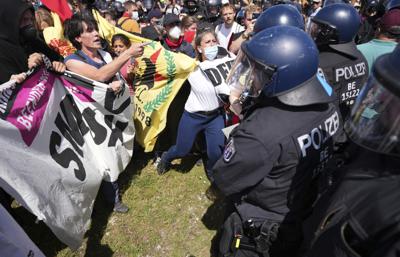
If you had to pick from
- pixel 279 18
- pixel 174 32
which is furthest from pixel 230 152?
pixel 174 32

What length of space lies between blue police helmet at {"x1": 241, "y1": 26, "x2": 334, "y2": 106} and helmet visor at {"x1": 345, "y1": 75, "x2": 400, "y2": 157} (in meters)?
0.65

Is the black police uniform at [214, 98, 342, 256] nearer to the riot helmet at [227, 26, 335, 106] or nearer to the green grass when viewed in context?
the riot helmet at [227, 26, 335, 106]

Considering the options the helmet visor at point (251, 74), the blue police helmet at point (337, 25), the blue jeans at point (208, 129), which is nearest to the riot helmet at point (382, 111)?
the helmet visor at point (251, 74)

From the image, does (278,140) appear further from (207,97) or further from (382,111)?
(207,97)

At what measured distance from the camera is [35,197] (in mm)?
2568

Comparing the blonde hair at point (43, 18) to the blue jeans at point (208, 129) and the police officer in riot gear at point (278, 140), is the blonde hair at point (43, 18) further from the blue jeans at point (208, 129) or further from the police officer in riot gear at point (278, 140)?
the police officer in riot gear at point (278, 140)

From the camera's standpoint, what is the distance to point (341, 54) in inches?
127

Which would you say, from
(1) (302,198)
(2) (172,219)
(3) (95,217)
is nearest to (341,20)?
(1) (302,198)

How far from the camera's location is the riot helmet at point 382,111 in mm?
1006

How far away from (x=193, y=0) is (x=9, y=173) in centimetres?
743

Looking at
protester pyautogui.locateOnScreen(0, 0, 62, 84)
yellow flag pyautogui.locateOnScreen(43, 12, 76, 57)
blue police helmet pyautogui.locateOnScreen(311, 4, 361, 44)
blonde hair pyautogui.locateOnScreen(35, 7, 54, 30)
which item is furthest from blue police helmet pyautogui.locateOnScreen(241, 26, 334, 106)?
blonde hair pyautogui.locateOnScreen(35, 7, 54, 30)

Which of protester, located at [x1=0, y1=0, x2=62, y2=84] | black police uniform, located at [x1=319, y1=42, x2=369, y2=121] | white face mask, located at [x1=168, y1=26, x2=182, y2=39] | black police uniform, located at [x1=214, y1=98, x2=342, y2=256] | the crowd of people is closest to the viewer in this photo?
the crowd of people

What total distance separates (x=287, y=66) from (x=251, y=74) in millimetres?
245

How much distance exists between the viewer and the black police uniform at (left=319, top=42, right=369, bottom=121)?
3161 mm
